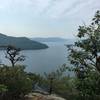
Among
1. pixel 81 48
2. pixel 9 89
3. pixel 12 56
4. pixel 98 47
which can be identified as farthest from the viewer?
pixel 12 56

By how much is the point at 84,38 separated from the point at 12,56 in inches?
1177

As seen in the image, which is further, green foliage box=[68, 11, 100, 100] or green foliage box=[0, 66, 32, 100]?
green foliage box=[0, 66, 32, 100]

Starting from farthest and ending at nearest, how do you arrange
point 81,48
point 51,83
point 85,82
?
point 51,83, point 81,48, point 85,82

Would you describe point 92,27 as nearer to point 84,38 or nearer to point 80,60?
point 84,38

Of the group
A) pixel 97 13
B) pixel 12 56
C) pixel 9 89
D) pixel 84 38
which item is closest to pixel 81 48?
pixel 84 38

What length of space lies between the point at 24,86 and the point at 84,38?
12.0 meters

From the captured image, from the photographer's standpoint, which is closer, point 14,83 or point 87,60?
point 87,60

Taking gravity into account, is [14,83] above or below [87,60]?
below

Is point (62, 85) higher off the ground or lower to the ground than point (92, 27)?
lower

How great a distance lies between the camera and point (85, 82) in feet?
39.0

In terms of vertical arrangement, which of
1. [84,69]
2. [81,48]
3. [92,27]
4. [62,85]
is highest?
[92,27]

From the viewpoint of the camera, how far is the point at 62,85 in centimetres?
3750

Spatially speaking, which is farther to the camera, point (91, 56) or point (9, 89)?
point (9, 89)

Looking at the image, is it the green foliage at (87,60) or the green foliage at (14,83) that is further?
the green foliage at (14,83)
